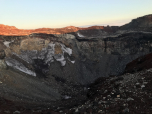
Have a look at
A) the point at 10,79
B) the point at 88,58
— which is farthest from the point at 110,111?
the point at 88,58

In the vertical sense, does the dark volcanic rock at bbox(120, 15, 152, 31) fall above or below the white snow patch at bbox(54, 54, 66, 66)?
above

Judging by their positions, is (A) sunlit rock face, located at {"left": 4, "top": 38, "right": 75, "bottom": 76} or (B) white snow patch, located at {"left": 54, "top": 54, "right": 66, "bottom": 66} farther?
(B) white snow patch, located at {"left": 54, "top": 54, "right": 66, "bottom": 66}

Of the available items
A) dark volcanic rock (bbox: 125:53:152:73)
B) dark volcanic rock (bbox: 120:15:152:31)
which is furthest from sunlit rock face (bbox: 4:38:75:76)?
dark volcanic rock (bbox: 120:15:152:31)

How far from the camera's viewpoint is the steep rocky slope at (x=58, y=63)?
53.0 feet

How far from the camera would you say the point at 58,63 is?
26.1 metres

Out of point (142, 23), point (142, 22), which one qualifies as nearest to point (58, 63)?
point (142, 23)

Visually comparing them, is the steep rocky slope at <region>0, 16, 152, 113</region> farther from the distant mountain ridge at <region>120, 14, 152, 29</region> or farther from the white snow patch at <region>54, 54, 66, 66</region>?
the distant mountain ridge at <region>120, 14, 152, 29</region>

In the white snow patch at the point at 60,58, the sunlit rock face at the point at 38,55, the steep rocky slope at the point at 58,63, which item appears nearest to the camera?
the steep rocky slope at the point at 58,63

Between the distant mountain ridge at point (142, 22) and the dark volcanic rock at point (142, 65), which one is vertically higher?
the distant mountain ridge at point (142, 22)

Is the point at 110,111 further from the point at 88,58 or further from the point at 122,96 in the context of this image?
the point at 88,58

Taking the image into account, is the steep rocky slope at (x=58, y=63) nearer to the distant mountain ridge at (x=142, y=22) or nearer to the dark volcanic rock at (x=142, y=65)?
the distant mountain ridge at (x=142, y=22)

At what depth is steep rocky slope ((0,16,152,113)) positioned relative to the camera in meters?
16.2

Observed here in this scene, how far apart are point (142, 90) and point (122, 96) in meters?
1.60

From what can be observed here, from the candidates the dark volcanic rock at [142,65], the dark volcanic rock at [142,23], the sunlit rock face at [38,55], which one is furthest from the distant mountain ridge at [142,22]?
the sunlit rock face at [38,55]
